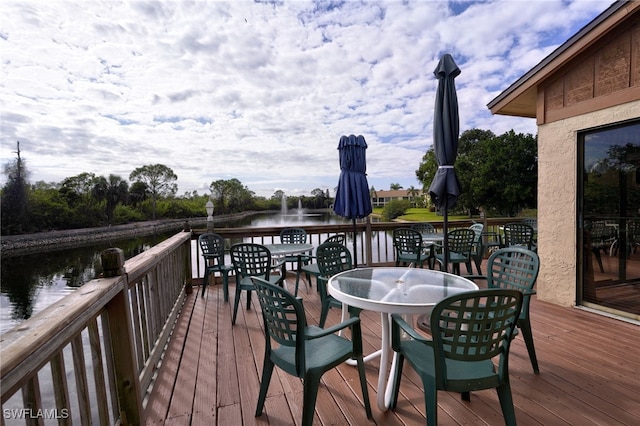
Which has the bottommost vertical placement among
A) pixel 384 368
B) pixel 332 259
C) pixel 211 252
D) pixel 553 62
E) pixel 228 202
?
pixel 384 368

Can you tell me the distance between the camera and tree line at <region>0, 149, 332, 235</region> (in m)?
12.0

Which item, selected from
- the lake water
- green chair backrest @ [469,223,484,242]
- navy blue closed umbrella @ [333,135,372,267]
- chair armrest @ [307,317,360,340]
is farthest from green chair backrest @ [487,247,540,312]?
the lake water

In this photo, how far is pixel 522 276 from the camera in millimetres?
2359

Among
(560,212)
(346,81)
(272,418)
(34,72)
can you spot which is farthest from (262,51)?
(272,418)

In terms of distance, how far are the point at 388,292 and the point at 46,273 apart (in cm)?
2300

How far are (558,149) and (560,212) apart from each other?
2.54 ft

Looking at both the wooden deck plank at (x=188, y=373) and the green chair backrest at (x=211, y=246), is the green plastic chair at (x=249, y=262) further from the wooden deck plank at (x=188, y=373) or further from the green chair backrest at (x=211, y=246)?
the green chair backrest at (x=211, y=246)

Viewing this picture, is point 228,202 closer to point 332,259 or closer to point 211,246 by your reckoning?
point 211,246

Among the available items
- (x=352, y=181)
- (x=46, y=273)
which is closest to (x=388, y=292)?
(x=352, y=181)

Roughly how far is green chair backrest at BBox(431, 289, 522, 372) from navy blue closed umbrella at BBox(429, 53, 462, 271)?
1.64 metres

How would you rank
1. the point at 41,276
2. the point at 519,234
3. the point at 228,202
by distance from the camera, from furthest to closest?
the point at 228,202 < the point at 41,276 < the point at 519,234

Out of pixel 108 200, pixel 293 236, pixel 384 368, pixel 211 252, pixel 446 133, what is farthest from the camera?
pixel 108 200

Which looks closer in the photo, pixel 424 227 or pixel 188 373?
pixel 188 373

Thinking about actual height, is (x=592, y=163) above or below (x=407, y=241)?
above
